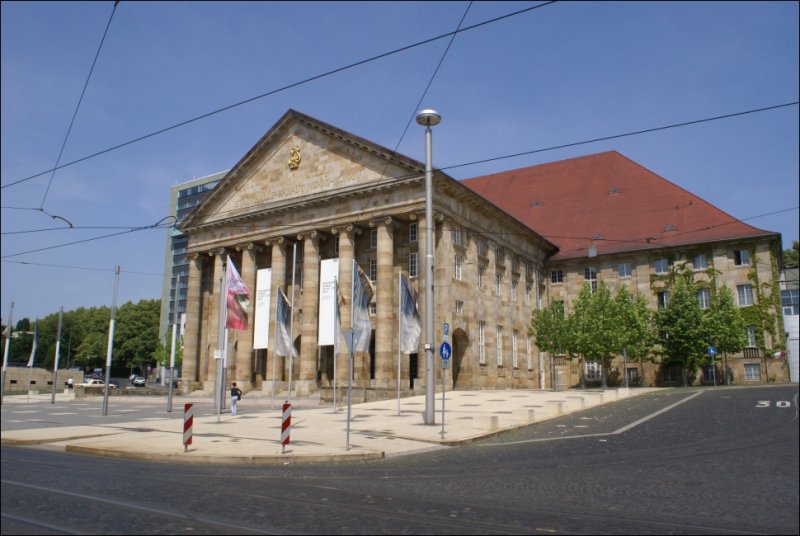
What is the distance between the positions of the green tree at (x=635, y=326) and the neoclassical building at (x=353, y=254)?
326 inches

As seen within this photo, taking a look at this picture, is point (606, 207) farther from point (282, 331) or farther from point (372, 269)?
point (282, 331)

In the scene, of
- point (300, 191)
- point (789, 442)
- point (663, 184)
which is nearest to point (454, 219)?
point (300, 191)

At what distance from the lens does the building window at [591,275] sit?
197ft

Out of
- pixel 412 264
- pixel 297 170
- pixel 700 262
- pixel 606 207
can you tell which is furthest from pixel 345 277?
pixel 700 262

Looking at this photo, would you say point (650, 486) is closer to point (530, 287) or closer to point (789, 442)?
point (789, 442)

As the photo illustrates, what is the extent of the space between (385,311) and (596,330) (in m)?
14.9

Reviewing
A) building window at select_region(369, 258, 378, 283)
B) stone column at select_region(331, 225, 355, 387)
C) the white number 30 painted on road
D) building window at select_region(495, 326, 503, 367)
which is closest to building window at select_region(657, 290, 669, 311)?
building window at select_region(495, 326, 503, 367)

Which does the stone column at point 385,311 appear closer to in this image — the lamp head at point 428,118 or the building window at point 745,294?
the lamp head at point 428,118

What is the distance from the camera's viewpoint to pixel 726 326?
5041cm

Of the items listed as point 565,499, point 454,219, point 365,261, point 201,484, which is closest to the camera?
point 565,499

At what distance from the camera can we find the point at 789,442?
17.6ft

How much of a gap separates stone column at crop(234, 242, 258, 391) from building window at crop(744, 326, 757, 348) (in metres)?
39.0

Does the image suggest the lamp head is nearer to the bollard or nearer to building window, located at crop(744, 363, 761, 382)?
the bollard

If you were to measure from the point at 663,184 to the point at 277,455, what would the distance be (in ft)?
182
